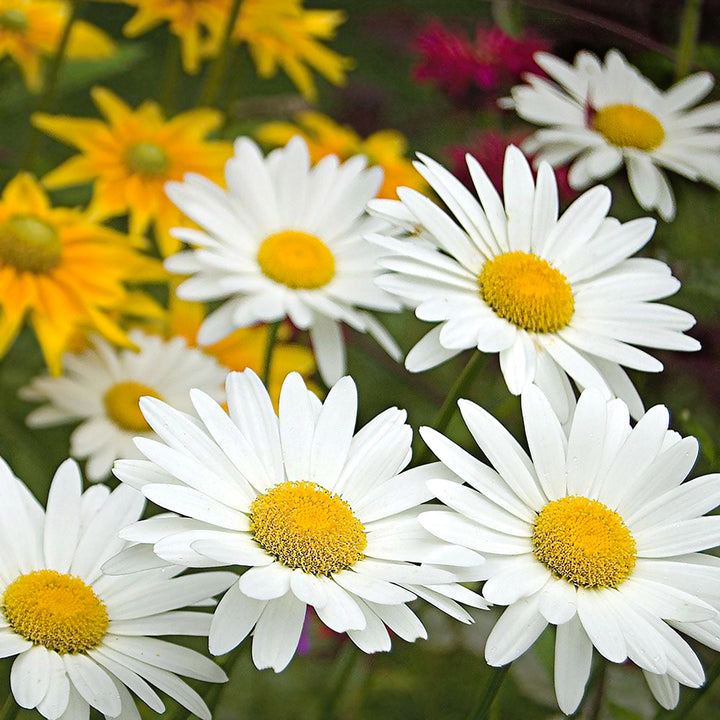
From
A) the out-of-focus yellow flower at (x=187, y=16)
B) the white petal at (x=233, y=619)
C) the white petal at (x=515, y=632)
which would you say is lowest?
the out-of-focus yellow flower at (x=187, y=16)

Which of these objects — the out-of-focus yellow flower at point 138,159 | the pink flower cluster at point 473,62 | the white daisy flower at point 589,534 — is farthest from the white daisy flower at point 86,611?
the pink flower cluster at point 473,62

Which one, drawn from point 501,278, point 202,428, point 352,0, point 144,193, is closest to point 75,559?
point 202,428

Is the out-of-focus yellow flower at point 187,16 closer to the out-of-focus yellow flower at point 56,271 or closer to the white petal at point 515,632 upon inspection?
the out-of-focus yellow flower at point 56,271

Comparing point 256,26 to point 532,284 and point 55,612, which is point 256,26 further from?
point 55,612

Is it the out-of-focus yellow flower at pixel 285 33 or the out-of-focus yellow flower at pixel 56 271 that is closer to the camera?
the out-of-focus yellow flower at pixel 56 271

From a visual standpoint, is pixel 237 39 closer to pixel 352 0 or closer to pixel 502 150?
pixel 502 150

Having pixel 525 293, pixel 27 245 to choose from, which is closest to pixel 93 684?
pixel 525 293
